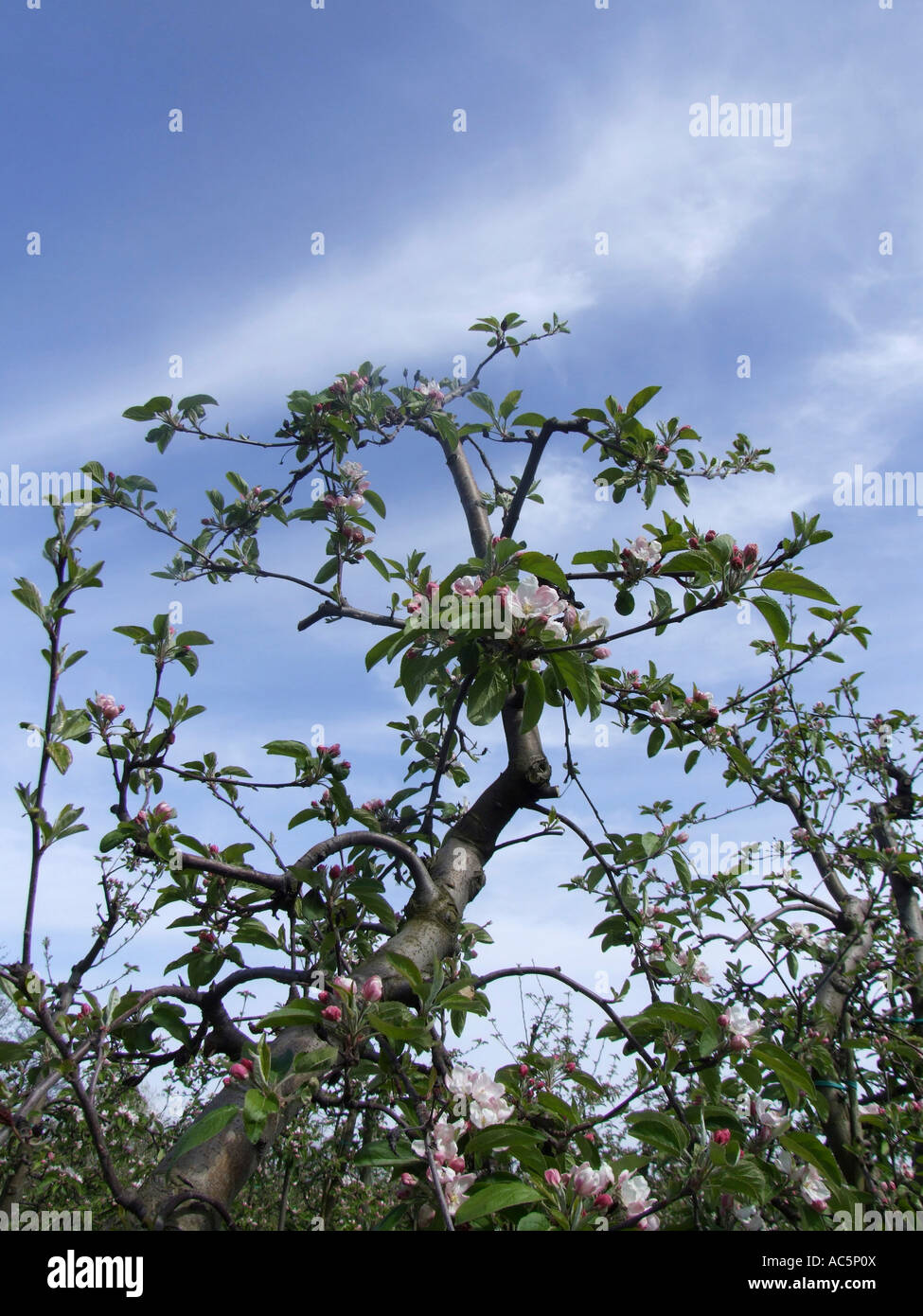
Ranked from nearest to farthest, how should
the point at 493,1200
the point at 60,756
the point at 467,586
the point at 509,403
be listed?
the point at 493,1200, the point at 60,756, the point at 467,586, the point at 509,403

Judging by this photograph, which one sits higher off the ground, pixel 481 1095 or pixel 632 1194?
pixel 481 1095

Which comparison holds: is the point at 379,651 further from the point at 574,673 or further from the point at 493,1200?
the point at 493,1200

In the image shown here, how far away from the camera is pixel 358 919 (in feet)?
5.50

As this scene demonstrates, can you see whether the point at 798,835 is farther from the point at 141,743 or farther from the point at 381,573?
the point at 141,743

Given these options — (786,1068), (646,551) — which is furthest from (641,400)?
(786,1068)

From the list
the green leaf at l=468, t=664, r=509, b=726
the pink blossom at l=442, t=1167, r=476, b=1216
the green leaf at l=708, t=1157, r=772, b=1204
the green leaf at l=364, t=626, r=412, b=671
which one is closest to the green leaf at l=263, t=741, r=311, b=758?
the green leaf at l=364, t=626, r=412, b=671

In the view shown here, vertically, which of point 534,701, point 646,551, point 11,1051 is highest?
point 646,551

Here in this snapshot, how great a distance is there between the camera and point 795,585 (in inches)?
51.1

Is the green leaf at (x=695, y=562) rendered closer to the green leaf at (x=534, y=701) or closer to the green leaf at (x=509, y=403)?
the green leaf at (x=534, y=701)

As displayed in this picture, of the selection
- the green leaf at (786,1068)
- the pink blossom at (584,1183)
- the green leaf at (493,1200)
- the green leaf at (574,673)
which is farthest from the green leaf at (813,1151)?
the green leaf at (574,673)

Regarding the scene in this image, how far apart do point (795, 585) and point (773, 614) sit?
7cm

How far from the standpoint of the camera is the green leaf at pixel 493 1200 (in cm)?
94

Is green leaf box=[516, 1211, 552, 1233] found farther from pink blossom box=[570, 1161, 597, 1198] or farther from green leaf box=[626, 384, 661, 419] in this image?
green leaf box=[626, 384, 661, 419]

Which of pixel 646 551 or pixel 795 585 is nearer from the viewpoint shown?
pixel 795 585
